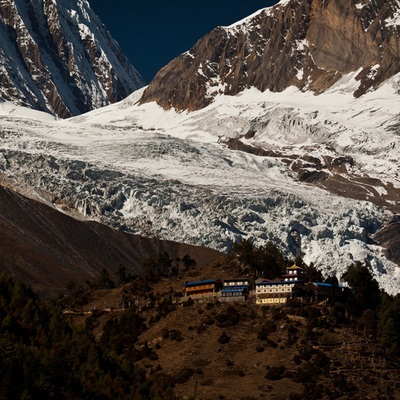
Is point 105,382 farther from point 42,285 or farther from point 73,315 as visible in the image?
point 42,285

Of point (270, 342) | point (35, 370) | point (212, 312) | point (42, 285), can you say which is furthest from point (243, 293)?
point (42, 285)

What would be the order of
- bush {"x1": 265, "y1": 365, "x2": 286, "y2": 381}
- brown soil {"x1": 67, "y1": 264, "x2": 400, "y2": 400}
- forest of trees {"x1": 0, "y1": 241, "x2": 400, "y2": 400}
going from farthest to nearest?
bush {"x1": 265, "y1": 365, "x2": 286, "y2": 381}, brown soil {"x1": 67, "y1": 264, "x2": 400, "y2": 400}, forest of trees {"x1": 0, "y1": 241, "x2": 400, "y2": 400}

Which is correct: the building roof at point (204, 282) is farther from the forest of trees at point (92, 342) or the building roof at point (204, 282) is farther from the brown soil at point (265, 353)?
the forest of trees at point (92, 342)

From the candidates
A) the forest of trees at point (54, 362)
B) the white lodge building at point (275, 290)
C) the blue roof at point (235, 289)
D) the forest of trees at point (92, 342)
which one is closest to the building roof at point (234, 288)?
the blue roof at point (235, 289)

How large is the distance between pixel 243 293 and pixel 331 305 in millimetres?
9711

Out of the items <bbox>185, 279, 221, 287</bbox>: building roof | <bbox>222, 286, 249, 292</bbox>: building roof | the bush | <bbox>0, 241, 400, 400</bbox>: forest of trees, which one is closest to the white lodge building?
<bbox>222, 286, 249, 292</bbox>: building roof

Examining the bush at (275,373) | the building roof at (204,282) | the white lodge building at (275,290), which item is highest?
the building roof at (204,282)

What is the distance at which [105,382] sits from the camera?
9050 centimetres

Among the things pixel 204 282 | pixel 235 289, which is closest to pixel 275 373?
pixel 235 289

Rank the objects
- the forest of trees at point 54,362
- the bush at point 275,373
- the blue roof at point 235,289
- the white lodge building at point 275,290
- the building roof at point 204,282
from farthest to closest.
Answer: the building roof at point 204,282, the blue roof at point 235,289, the white lodge building at point 275,290, the bush at point 275,373, the forest of trees at point 54,362

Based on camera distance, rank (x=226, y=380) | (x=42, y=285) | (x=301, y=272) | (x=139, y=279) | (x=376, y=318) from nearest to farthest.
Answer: (x=226, y=380)
(x=376, y=318)
(x=301, y=272)
(x=139, y=279)
(x=42, y=285)

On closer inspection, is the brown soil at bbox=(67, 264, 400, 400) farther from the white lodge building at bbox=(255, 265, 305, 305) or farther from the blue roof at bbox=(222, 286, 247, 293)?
the blue roof at bbox=(222, 286, 247, 293)

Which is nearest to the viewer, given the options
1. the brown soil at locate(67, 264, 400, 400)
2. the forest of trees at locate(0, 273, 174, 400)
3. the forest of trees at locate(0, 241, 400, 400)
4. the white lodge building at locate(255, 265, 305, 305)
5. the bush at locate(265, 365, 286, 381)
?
the forest of trees at locate(0, 273, 174, 400)

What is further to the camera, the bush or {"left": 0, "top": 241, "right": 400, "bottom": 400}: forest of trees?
the bush
